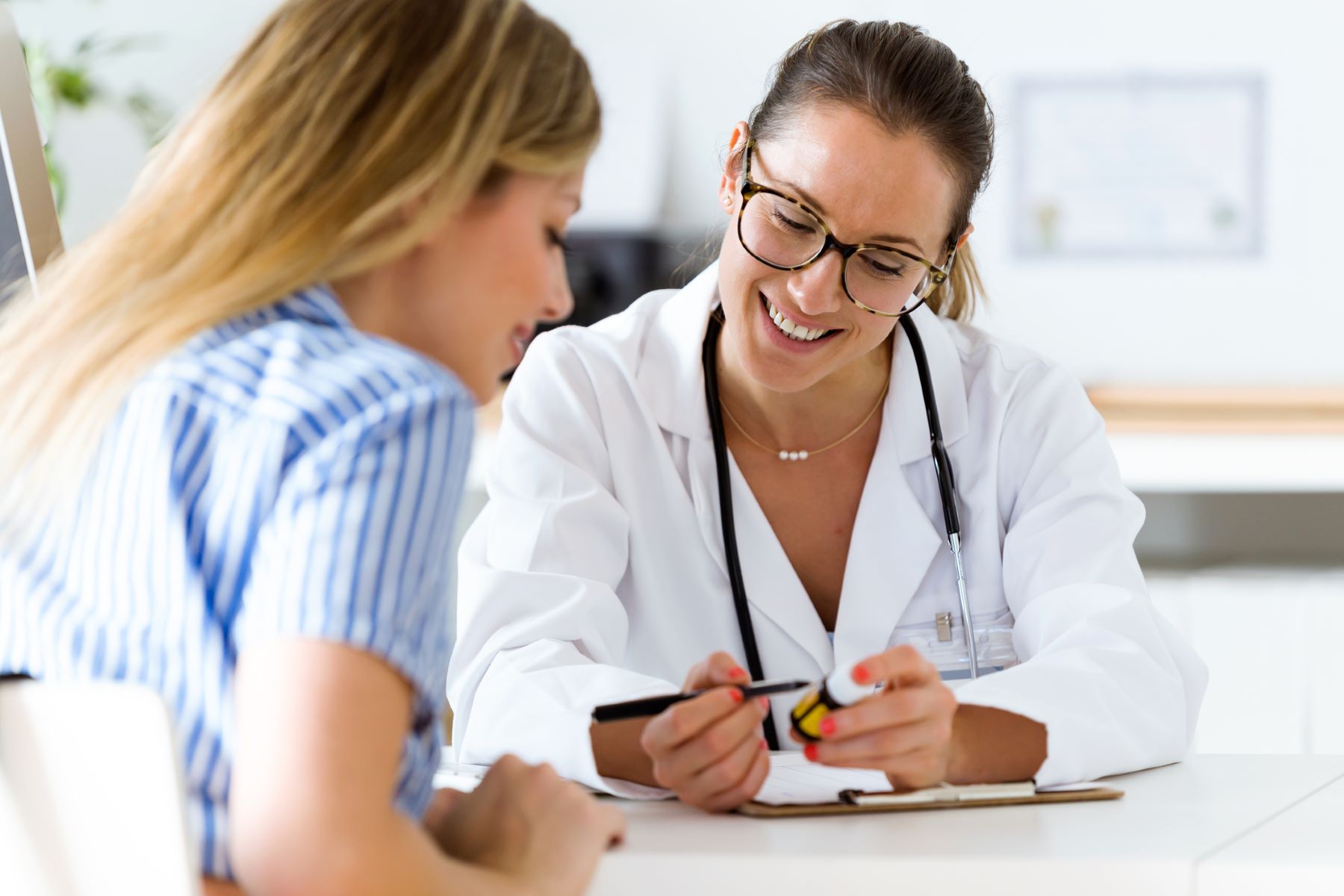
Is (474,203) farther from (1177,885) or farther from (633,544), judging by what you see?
(633,544)

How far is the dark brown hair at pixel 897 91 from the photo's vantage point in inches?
58.4

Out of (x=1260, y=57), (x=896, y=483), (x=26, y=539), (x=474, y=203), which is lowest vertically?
(x=896, y=483)

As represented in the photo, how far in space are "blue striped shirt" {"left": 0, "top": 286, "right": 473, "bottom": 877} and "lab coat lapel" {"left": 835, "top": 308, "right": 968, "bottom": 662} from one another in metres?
0.86

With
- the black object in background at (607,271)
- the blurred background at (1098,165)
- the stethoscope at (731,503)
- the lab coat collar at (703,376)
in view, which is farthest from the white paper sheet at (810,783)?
the black object in background at (607,271)

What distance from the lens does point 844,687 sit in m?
1.01

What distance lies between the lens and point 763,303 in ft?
5.08

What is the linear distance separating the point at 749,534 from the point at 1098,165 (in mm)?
2499

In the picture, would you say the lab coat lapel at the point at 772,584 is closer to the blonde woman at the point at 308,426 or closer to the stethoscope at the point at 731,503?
the stethoscope at the point at 731,503

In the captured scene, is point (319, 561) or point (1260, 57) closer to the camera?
point (319, 561)

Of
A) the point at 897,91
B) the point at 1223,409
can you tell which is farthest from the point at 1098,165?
the point at 897,91

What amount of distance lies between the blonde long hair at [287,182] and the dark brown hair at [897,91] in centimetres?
70

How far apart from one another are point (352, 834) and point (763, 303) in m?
1.01

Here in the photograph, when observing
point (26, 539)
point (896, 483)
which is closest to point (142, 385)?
point (26, 539)

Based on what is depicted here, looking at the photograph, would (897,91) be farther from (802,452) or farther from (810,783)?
(810,783)
